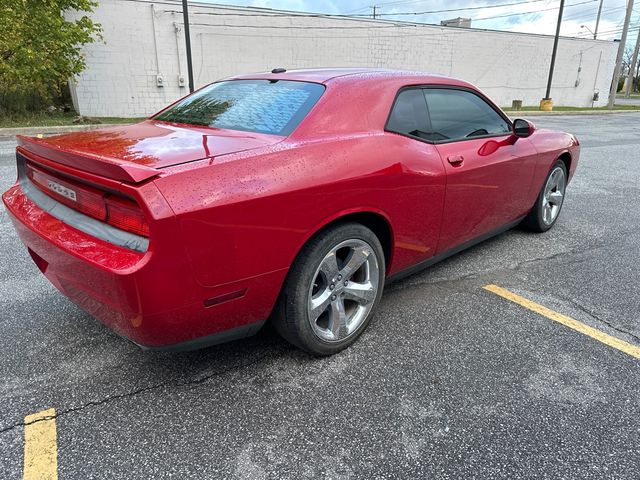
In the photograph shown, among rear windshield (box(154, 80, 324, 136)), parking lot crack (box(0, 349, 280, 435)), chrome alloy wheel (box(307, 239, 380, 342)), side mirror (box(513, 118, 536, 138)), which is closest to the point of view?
parking lot crack (box(0, 349, 280, 435))

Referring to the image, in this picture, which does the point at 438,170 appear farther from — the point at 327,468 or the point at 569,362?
the point at 327,468

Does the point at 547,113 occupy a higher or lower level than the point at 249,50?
lower

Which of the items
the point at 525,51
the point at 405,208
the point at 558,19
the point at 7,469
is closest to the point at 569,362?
the point at 405,208

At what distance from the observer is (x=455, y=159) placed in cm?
313

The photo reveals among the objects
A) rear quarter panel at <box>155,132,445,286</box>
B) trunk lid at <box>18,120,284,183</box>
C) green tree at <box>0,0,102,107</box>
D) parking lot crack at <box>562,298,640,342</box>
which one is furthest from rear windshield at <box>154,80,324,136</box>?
green tree at <box>0,0,102,107</box>

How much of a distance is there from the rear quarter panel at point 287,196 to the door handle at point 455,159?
171mm

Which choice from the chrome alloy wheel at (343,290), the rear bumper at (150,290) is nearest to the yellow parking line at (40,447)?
the rear bumper at (150,290)

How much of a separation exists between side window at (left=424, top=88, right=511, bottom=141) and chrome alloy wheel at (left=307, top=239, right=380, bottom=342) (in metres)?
1.02

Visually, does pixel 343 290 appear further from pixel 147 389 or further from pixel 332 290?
pixel 147 389

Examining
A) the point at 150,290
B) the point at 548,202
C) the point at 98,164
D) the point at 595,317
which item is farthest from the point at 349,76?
the point at 548,202

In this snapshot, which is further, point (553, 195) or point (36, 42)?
point (36, 42)

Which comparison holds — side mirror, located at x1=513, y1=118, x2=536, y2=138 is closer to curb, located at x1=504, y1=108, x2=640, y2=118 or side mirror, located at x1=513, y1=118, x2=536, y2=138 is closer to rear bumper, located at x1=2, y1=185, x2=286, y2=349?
rear bumper, located at x1=2, y1=185, x2=286, y2=349

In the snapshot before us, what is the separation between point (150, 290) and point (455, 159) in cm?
213

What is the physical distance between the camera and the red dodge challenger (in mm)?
1897
